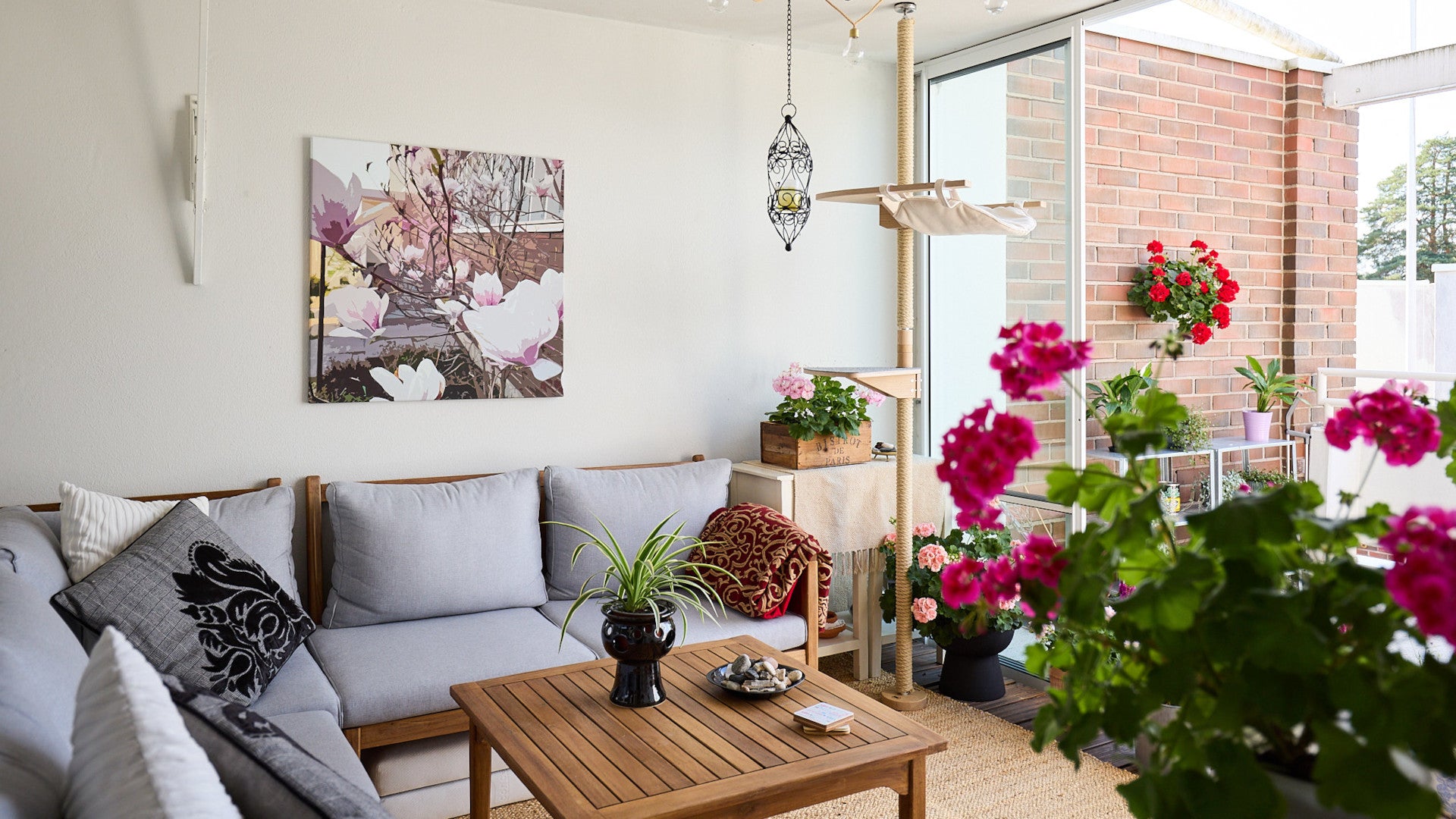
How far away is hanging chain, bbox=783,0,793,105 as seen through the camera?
3.70 meters

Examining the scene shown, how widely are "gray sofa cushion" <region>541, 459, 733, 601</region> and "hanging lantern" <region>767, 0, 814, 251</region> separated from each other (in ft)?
3.51

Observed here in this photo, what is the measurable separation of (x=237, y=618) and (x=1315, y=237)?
4.09 meters

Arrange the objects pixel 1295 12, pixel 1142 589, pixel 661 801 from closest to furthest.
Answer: pixel 1142 589, pixel 661 801, pixel 1295 12

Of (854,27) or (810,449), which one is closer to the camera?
(854,27)

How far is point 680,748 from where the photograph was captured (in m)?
1.93

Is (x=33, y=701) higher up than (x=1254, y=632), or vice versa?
(x=1254, y=632)

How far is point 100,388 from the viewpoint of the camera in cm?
292

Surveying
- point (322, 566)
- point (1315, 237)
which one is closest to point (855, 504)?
point (322, 566)

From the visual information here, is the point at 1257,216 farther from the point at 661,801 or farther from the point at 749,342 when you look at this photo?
the point at 661,801

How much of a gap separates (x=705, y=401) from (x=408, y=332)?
1.15m

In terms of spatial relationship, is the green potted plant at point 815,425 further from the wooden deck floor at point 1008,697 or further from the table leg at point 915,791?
the table leg at point 915,791

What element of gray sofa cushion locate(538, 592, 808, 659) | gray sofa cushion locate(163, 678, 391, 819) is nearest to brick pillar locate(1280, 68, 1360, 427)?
gray sofa cushion locate(538, 592, 808, 659)

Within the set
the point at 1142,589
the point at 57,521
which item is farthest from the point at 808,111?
the point at 1142,589

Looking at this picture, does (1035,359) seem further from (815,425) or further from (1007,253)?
(1007,253)
